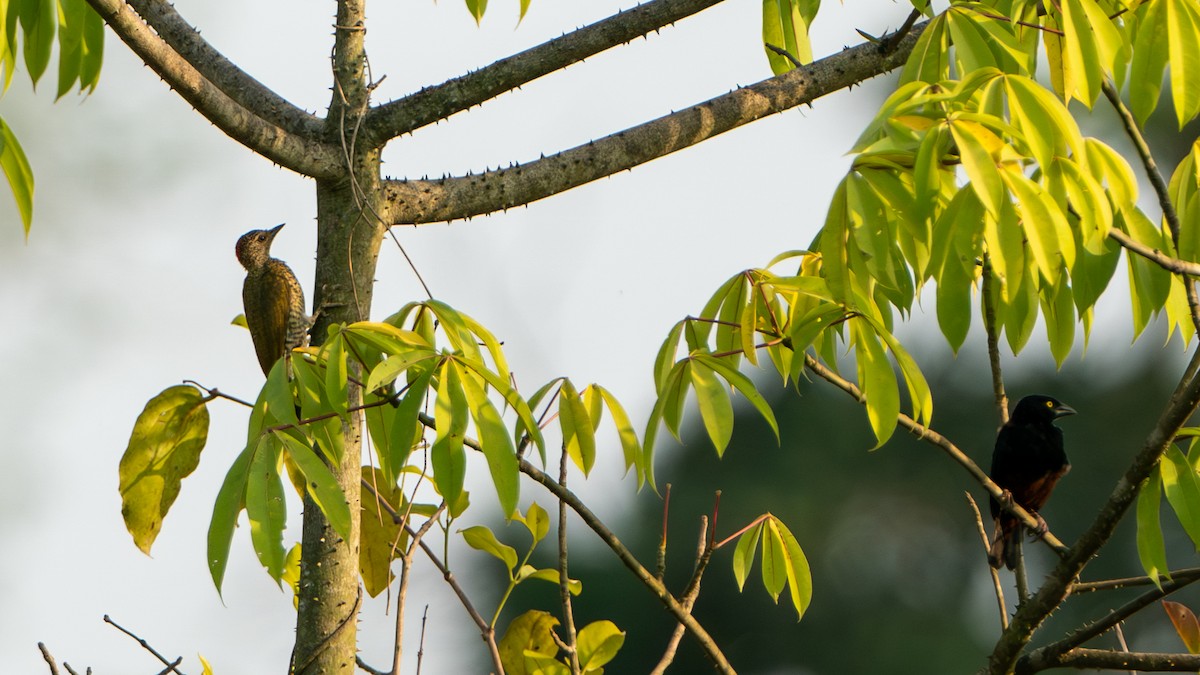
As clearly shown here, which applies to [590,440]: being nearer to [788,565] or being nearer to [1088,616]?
[788,565]

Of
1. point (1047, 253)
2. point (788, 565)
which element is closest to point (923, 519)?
point (788, 565)

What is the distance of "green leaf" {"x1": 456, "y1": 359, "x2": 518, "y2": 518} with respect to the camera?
5.04 feet

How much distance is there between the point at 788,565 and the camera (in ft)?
7.14

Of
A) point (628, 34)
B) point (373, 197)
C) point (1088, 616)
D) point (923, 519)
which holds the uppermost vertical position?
point (628, 34)

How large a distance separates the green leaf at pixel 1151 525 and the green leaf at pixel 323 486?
46.8 inches

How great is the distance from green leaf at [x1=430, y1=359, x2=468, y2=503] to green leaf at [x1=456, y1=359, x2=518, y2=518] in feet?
0.03

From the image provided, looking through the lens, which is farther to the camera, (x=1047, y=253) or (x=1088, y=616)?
(x=1088, y=616)

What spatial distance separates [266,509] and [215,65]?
1.16 meters

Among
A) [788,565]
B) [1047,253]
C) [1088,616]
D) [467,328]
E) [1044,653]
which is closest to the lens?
[1047,253]

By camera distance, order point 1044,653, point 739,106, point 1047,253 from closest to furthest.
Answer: point 1047,253
point 1044,653
point 739,106

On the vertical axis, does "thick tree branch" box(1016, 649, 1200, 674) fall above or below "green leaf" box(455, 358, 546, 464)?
below

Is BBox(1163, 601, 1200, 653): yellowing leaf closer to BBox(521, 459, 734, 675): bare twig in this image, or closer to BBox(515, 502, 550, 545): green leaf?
BBox(521, 459, 734, 675): bare twig

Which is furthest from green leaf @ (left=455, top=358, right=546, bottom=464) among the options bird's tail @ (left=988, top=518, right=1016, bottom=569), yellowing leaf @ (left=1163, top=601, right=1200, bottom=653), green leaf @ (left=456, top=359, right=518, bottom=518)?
bird's tail @ (left=988, top=518, right=1016, bottom=569)

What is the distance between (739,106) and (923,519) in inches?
414
